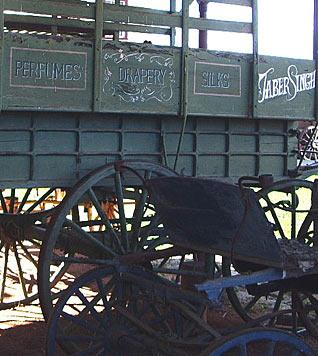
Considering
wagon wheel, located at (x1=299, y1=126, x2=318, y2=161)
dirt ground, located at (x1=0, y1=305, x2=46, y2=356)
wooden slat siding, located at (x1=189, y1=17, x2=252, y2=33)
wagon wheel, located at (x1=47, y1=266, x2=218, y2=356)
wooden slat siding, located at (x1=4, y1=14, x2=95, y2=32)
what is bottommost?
dirt ground, located at (x1=0, y1=305, x2=46, y2=356)

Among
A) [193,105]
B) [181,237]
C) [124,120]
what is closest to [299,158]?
[193,105]

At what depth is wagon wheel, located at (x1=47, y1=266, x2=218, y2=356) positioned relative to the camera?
3.37 m

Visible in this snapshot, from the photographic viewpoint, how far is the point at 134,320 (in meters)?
3.54

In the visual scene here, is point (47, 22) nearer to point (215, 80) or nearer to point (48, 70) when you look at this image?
point (48, 70)

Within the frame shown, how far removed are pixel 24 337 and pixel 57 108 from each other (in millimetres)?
1838

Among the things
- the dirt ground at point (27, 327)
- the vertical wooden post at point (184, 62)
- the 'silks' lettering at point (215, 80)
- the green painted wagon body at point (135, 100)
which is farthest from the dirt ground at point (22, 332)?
the 'silks' lettering at point (215, 80)

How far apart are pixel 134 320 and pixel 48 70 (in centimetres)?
184

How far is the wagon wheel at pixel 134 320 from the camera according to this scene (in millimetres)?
3371

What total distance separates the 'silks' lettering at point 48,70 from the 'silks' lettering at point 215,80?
967 mm

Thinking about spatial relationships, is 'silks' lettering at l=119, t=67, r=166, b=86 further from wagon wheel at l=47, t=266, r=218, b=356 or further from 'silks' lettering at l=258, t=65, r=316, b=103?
wagon wheel at l=47, t=266, r=218, b=356

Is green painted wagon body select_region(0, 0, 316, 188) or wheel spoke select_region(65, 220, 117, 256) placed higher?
green painted wagon body select_region(0, 0, 316, 188)

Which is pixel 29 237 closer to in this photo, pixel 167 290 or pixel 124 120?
pixel 124 120

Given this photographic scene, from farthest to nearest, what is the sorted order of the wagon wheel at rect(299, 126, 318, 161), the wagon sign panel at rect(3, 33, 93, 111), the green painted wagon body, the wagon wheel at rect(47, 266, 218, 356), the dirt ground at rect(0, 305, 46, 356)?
the wagon wheel at rect(299, 126, 318, 161) → the dirt ground at rect(0, 305, 46, 356) → the green painted wagon body → the wagon sign panel at rect(3, 33, 93, 111) → the wagon wheel at rect(47, 266, 218, 356)

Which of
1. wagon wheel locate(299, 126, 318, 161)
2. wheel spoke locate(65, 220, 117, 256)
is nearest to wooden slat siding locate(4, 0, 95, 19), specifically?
wheel spoke locate(65, 220, 117, 256)
